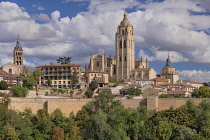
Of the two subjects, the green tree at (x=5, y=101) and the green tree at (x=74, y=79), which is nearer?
the green tree at (x=5, y=101)

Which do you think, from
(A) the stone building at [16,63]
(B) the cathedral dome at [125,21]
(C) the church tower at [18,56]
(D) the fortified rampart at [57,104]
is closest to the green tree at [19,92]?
(D) the fortified rampart at [57,104]

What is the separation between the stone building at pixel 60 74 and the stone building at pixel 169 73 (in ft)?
94.7

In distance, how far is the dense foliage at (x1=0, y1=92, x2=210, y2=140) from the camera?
129ft

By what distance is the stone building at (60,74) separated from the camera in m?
72.0

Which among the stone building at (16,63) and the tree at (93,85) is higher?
the stone building at (16,63)

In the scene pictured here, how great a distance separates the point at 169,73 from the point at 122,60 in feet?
43.4

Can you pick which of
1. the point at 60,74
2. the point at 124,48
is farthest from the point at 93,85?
the point at 124,48

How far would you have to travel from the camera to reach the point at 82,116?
44156mm

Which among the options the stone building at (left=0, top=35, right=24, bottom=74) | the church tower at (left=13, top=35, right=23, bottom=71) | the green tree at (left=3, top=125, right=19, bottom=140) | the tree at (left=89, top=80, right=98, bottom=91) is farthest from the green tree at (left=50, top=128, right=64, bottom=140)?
the church tower at (left=13, top=35, right=23, bottom=71)

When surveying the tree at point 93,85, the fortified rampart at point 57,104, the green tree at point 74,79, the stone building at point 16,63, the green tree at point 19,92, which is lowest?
the fortified rampart at point 57,104

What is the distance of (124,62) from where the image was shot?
313ft

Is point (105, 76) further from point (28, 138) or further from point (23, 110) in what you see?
point (28, 138)

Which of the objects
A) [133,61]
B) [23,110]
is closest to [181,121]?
[23,110]

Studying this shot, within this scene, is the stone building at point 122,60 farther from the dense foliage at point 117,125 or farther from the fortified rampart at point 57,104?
the dense foliage at point 117,125
